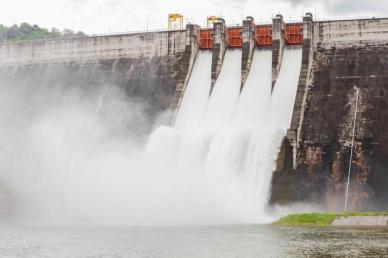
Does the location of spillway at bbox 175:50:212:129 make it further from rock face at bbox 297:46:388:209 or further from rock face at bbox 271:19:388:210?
rock face at bbox 297:46:388:209

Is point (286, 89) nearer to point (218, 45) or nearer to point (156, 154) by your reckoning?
point (218, 45)

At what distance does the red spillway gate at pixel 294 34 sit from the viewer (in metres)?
48.9

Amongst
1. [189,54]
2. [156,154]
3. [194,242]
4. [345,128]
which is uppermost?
[189,54]

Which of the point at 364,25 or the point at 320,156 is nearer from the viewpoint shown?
the point at 320,156

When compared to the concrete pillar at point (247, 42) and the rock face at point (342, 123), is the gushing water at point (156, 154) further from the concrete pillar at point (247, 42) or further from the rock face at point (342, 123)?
the rock face at point (342, 123)

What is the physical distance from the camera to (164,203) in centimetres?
4075

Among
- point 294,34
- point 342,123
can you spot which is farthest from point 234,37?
point 342,123

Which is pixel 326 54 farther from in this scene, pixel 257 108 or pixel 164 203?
pixel 164 203

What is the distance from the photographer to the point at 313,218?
35.9m

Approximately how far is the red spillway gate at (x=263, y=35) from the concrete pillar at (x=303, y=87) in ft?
11.2

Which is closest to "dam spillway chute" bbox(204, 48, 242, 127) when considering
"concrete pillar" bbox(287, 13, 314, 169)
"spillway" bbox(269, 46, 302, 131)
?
"spillway" bbox(269, 46, 302, 131)

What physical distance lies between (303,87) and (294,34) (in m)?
5.77

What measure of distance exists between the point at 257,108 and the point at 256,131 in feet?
13.5

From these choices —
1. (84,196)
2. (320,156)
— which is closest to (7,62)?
(84,196)
